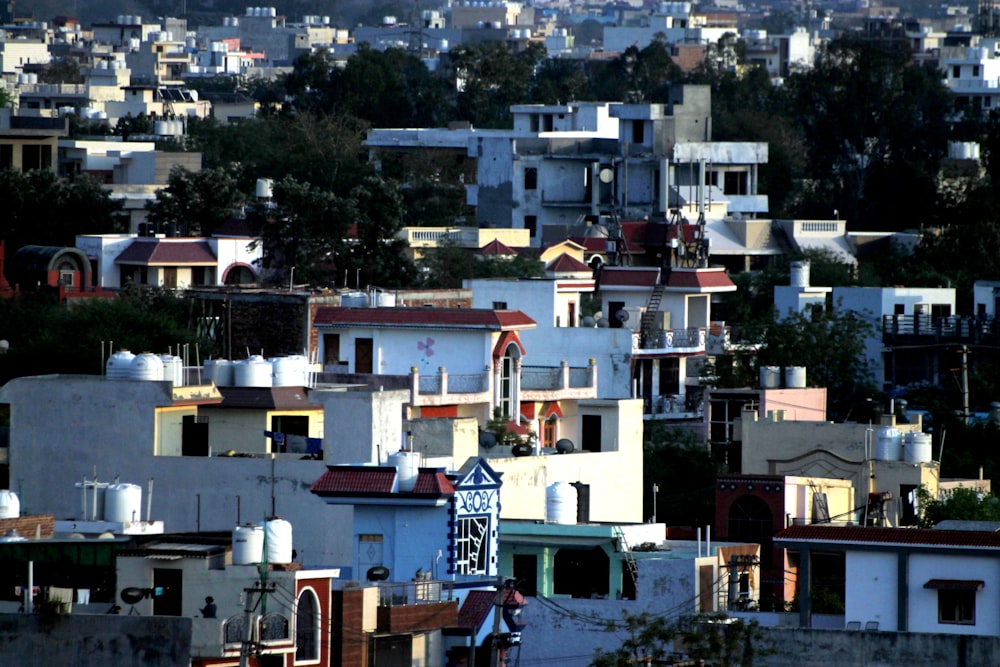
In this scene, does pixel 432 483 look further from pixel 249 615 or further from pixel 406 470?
pixel 249 615

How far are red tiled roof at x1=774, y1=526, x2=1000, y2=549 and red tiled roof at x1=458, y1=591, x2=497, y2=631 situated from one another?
311cm

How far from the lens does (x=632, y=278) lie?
62.9 metres

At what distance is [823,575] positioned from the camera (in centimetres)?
3356

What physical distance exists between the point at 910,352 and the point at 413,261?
10.2 meters

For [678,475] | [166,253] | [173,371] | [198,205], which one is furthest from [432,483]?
[198,205]

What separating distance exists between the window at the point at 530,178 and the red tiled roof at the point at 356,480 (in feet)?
181

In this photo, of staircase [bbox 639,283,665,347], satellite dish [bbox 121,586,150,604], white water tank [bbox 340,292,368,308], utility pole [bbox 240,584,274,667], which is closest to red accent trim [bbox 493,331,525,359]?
white water tank [bbox 340,292,368,308]

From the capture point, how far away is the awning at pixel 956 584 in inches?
1250

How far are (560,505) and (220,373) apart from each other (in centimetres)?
569

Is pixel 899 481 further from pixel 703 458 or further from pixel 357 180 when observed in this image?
pixel 357 180

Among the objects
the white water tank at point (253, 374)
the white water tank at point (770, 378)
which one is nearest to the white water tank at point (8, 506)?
the white water tank at point (253, 374)

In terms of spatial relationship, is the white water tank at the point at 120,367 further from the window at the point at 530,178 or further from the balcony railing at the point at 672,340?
the window at the point at 530,178

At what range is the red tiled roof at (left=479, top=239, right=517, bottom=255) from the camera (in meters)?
69.6

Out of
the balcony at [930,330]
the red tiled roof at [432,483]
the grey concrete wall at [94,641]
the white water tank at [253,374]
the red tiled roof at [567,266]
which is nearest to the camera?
the grey concrete wall at [94,641]
